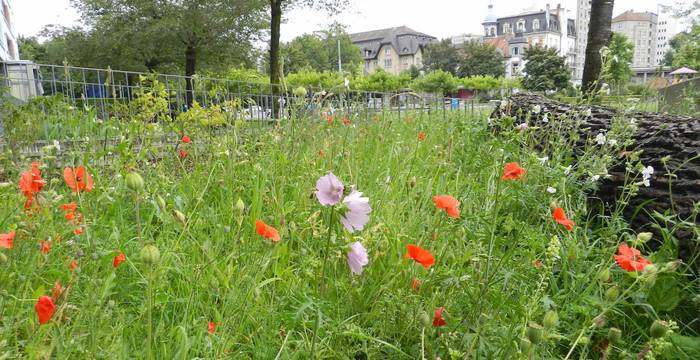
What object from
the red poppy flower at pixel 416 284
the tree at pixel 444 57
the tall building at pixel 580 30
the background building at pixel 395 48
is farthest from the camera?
the tall building at pixel 580 30

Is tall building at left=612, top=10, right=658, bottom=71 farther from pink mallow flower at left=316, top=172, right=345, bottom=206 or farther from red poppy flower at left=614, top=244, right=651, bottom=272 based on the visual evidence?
pink mallow flower at left=316, top=172, right=345, bottom=206

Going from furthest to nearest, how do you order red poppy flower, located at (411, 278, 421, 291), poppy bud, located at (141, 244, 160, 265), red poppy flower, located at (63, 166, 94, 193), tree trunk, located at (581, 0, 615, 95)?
tree trunk, located at (581, 0, 615, 95)
red poppy flower, located at (411, 278, 421, 291)
red poppy flower, located at (63, 166, 94, 193)
poppy bud, located at (141, 244, 160, 265)

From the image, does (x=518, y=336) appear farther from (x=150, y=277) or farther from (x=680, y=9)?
(x=680, y=9)

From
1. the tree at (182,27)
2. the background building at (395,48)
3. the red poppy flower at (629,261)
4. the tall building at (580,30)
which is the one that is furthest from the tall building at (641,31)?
the red poppy flower at (629,261)

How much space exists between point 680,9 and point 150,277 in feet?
97.6

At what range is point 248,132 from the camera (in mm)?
3113

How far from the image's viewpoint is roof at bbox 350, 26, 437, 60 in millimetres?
82250

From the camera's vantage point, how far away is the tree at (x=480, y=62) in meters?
58.5

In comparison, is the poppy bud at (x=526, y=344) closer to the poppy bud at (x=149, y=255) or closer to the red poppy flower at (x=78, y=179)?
the poppy bud at (x=149, y=255)

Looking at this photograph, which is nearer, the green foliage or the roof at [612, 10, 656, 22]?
the green foliage

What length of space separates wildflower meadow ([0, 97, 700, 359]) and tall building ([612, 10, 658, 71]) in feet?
367

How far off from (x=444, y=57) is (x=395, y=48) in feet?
71.7

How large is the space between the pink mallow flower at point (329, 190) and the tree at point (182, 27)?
1782cm

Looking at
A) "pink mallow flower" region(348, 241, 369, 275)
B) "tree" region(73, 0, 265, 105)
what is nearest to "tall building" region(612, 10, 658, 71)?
"tree" region(73, 0, 265, 105)
